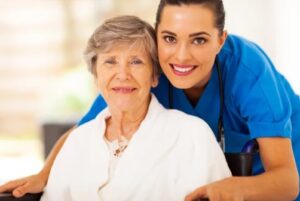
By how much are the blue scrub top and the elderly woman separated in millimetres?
152

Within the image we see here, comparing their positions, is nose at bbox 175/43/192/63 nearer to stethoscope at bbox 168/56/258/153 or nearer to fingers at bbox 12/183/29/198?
stethoscope at bbox 168/56/258/153

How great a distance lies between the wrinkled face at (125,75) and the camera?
164 centimetres

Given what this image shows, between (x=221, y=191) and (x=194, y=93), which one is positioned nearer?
(x=221, y=191)

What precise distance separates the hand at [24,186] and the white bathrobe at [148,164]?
0.03 m

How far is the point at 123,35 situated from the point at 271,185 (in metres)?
0.60

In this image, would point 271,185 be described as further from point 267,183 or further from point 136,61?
point 136,61

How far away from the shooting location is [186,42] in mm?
1627

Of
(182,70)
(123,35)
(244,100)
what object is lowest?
(244,100)

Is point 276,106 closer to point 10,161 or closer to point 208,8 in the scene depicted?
point 208,8

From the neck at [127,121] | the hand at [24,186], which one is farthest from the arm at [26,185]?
the neck at [127,121]

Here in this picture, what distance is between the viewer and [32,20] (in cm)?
485

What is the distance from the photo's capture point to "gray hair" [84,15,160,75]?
1.63m

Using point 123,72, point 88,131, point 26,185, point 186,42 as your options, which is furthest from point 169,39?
point 26,185

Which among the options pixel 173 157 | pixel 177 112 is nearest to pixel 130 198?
pixel 173 157
